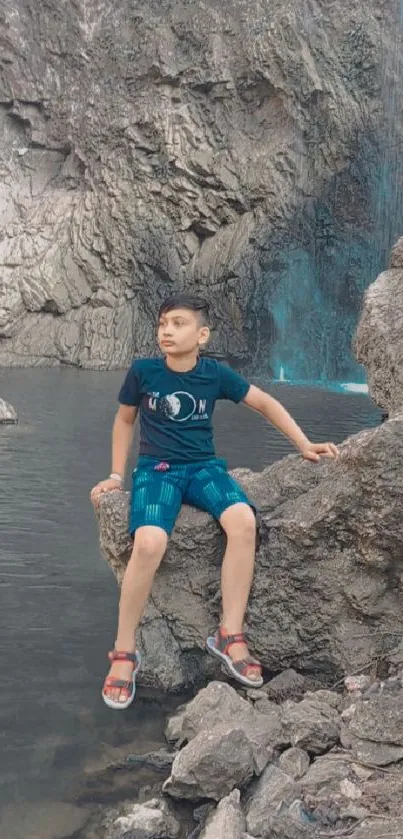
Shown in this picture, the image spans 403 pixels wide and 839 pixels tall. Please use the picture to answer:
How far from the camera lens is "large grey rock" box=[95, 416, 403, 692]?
11.3 feet

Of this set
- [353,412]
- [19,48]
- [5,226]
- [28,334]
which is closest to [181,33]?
[19,48]

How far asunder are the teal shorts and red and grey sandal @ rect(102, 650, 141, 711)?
57 centimetres

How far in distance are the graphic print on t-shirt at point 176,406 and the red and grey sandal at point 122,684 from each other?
3.81ft

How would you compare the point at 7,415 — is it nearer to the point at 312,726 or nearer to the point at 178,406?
the point at 178,406

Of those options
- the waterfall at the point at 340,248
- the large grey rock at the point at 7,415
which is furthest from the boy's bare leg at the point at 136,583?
the waterfall at the point at 340,248

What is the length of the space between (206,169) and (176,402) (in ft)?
101

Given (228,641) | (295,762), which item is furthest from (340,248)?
(295,762)

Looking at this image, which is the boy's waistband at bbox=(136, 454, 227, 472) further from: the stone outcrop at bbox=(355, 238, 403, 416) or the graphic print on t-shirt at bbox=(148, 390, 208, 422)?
the stone outcrop at bbox=(355, 238, 403, 416)

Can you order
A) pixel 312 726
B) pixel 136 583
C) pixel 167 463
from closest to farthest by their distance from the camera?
1. pixel 312 726
2. pixel 136 583
3. pixel 167 463

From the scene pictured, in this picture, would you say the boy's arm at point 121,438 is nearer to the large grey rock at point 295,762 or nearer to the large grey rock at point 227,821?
the large grey rock at point 295,762

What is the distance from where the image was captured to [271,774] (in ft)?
8.39

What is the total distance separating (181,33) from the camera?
1303 inches

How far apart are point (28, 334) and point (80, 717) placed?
31976 mm

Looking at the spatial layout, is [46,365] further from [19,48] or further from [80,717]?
[80,717]
